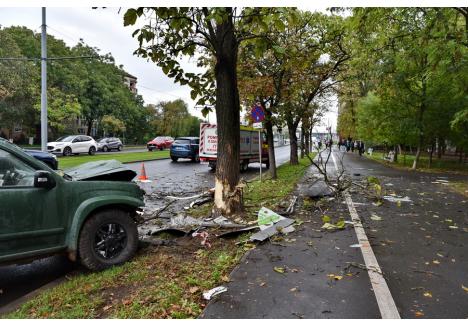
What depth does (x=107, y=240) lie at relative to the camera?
5.27m

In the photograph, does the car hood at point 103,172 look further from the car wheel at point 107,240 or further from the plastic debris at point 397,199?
the plastic debris at point 397,199

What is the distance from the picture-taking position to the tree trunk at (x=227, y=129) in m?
7.82

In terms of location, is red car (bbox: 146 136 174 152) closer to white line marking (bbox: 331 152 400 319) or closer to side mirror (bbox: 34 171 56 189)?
white line marking (bbox: 331 152 400 319)

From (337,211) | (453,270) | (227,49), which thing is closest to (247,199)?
(337,211)

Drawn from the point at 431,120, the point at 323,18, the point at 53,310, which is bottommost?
the point at 53,310

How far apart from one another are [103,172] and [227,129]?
3.05m

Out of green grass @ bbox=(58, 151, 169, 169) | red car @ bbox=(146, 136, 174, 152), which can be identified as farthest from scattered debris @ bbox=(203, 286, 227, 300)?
red car @ bbox=(146, 136, 174, 152)

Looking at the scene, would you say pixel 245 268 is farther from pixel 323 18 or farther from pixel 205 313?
pixel 323 18

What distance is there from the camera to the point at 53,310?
4012mm

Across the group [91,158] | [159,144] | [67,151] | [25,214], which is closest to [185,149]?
[91,158]

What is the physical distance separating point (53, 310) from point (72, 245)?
3.20ft

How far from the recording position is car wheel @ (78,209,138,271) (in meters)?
4.98

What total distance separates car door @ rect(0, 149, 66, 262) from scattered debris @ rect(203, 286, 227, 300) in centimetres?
197

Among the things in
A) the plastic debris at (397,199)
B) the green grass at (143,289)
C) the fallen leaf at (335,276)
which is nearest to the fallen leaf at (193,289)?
the green grass at (143,289)
